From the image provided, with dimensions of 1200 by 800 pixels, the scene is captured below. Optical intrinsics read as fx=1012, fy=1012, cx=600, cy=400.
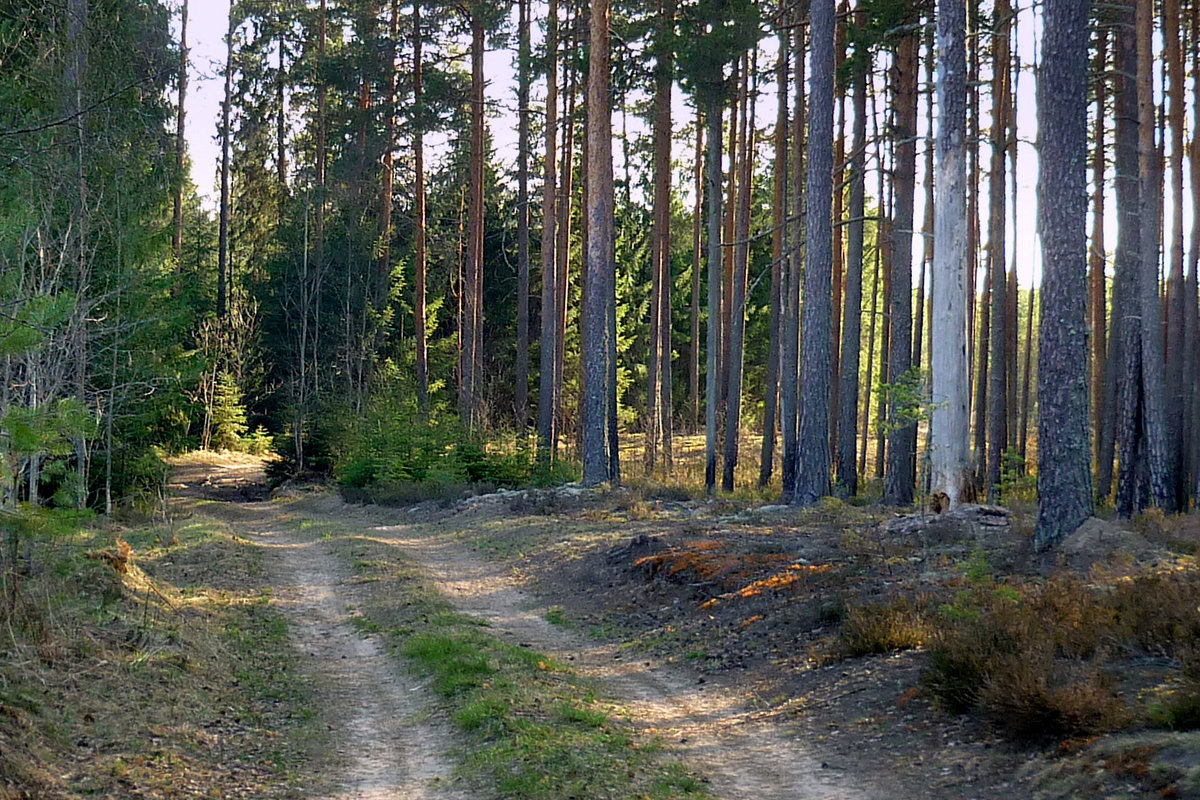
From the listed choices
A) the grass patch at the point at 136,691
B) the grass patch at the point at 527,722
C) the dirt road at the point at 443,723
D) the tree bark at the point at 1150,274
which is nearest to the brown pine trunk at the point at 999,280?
the tree bark at the point at 1150,274

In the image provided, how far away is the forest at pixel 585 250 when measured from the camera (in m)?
11.2

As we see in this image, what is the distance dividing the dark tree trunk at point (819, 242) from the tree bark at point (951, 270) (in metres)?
2.25

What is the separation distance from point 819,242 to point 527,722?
11.8 meters

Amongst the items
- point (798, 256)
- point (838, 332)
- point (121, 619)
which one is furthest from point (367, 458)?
point (121, 619)

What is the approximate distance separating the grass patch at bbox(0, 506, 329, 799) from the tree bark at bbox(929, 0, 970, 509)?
9113mm

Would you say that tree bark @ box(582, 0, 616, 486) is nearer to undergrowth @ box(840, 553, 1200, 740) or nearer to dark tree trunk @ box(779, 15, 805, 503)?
dark tree trunk @ box(779, 15, 805, 503)

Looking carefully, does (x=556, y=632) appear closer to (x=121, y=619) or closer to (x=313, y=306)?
(x=121, y=619)

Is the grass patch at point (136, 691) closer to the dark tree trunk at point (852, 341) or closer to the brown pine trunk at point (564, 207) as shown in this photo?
the dark tree trunk at point (852, 341)

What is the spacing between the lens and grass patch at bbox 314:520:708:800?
5.80 m

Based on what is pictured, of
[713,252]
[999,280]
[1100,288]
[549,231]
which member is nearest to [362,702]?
[713,252]

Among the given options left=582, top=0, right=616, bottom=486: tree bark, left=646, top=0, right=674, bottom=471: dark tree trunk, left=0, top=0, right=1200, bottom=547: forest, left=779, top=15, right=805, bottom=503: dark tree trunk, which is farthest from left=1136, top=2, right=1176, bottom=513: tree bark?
left=582, top=0, right=616, bottom=486: tree bark

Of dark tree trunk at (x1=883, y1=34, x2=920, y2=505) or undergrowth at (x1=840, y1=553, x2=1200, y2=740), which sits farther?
dark tree trunk at (x1=883, y1=34, x2=920, y2=505)

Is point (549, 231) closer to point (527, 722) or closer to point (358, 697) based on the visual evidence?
point (358, 697)

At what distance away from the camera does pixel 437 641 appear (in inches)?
360
